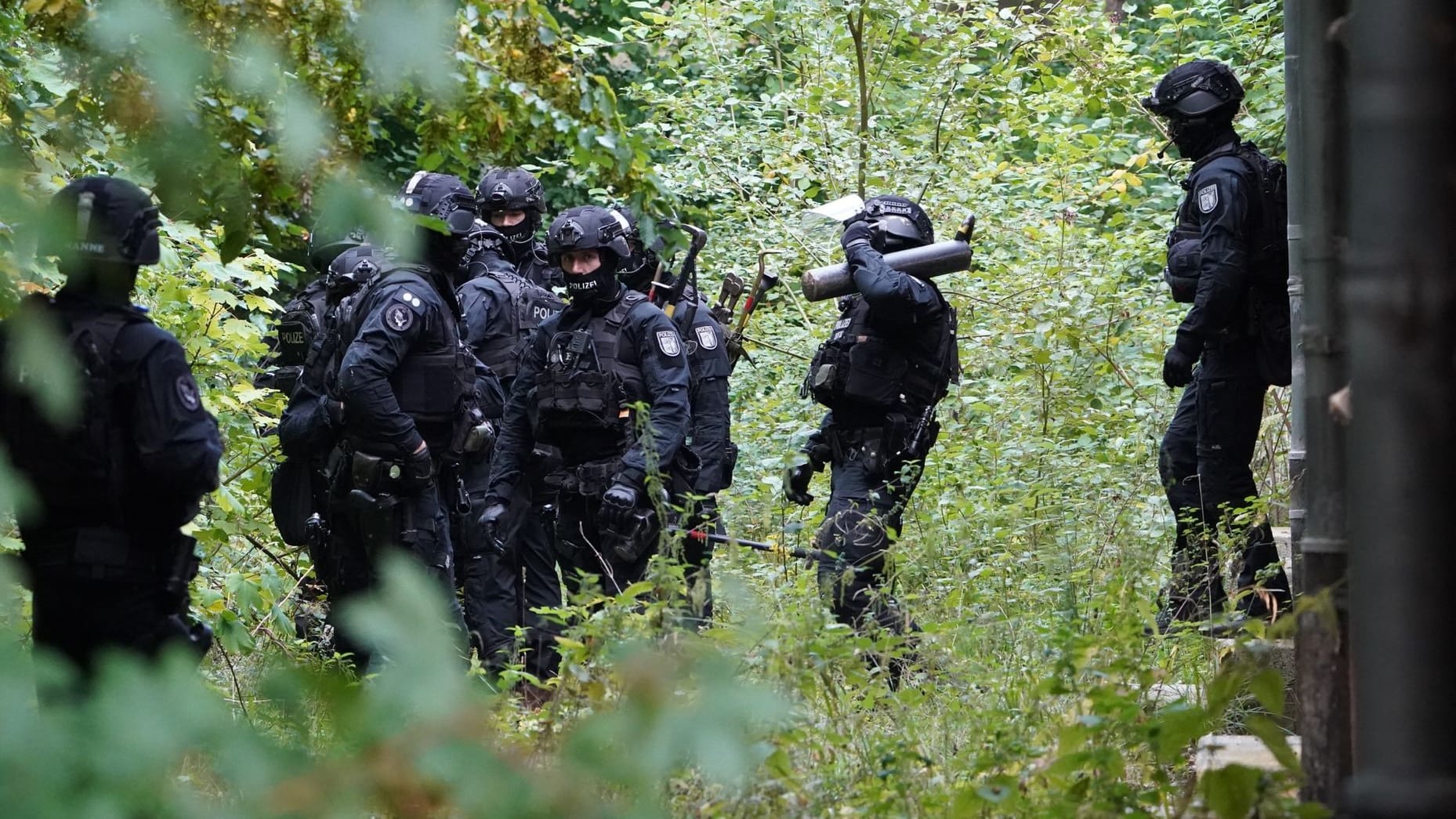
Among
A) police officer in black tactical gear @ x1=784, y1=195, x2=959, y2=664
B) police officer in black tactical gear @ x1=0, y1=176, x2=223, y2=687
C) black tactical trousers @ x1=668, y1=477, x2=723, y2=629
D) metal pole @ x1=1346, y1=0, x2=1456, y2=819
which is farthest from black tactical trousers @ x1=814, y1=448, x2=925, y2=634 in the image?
metal pole @ x1=1346, y1=0, x2=1456, y2=819

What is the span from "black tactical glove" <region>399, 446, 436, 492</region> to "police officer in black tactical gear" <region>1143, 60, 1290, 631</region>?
3.16 m

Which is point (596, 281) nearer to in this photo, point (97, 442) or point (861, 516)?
A: point (861, 516)

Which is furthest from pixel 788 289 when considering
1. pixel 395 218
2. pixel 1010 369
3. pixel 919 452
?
pixel 395 218

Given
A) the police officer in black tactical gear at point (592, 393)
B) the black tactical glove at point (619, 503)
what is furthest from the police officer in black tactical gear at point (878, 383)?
the black tactical glove at point (619, 503)

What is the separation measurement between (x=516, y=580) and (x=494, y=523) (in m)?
0.45

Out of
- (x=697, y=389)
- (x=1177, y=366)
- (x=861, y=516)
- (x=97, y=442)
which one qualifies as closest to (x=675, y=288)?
(x=697, y=389)

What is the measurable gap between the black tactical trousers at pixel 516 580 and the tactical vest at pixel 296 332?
149 centimetres

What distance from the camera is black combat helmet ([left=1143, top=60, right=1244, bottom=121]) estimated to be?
21.0 feet

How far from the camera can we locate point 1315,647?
2945 millimetres

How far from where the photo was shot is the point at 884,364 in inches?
289

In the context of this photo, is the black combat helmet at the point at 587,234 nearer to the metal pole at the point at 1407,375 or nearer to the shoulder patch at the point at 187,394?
the shoulder patch at the point at 187,394

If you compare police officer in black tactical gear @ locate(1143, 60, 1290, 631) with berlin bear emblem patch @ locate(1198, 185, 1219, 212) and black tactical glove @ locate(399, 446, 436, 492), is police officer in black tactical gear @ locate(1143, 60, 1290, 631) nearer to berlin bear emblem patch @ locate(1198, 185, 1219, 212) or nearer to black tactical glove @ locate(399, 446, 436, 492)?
berlin bear emblem patch @ locate(1198, 185, 1219, 212)

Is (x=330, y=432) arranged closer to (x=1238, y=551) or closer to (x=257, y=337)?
(x=257, y=337)

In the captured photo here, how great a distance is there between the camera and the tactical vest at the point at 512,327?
343 inches
